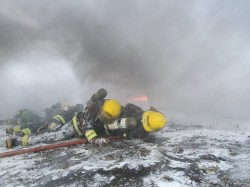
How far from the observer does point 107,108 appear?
6.31m

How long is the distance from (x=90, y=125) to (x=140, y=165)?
2.62 metres

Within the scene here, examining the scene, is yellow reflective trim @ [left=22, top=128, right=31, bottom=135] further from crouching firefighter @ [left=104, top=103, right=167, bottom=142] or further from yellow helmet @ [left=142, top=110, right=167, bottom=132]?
yellow helmet @ [left=142, top=110, right=167, bottom=132]

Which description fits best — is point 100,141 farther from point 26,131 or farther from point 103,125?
point 26,131

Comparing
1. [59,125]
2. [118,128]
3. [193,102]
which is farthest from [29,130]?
[193,102]

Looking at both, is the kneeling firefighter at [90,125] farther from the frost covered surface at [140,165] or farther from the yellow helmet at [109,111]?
the frost covered surface at [140,165]

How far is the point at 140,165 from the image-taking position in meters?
4.45

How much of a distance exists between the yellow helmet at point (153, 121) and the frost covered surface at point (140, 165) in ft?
1.45

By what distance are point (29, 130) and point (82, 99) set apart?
1223cm

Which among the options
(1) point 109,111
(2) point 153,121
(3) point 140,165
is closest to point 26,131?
(1) point 109,111

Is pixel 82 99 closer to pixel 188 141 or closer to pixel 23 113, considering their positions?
pixel 23 113

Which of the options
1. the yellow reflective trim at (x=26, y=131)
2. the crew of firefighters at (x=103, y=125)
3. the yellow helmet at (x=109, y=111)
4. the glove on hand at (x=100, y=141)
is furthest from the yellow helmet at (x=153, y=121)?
the yellow reflective trim at (x=26, y=131)

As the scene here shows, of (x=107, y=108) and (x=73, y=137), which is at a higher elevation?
(x=107, y=108)

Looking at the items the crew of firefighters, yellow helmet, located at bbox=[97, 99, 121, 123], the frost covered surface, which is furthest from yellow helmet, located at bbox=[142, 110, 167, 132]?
yellow helmet, located at bbox=[97, 99, 121, 123]

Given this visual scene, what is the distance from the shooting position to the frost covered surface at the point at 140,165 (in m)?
3.78
